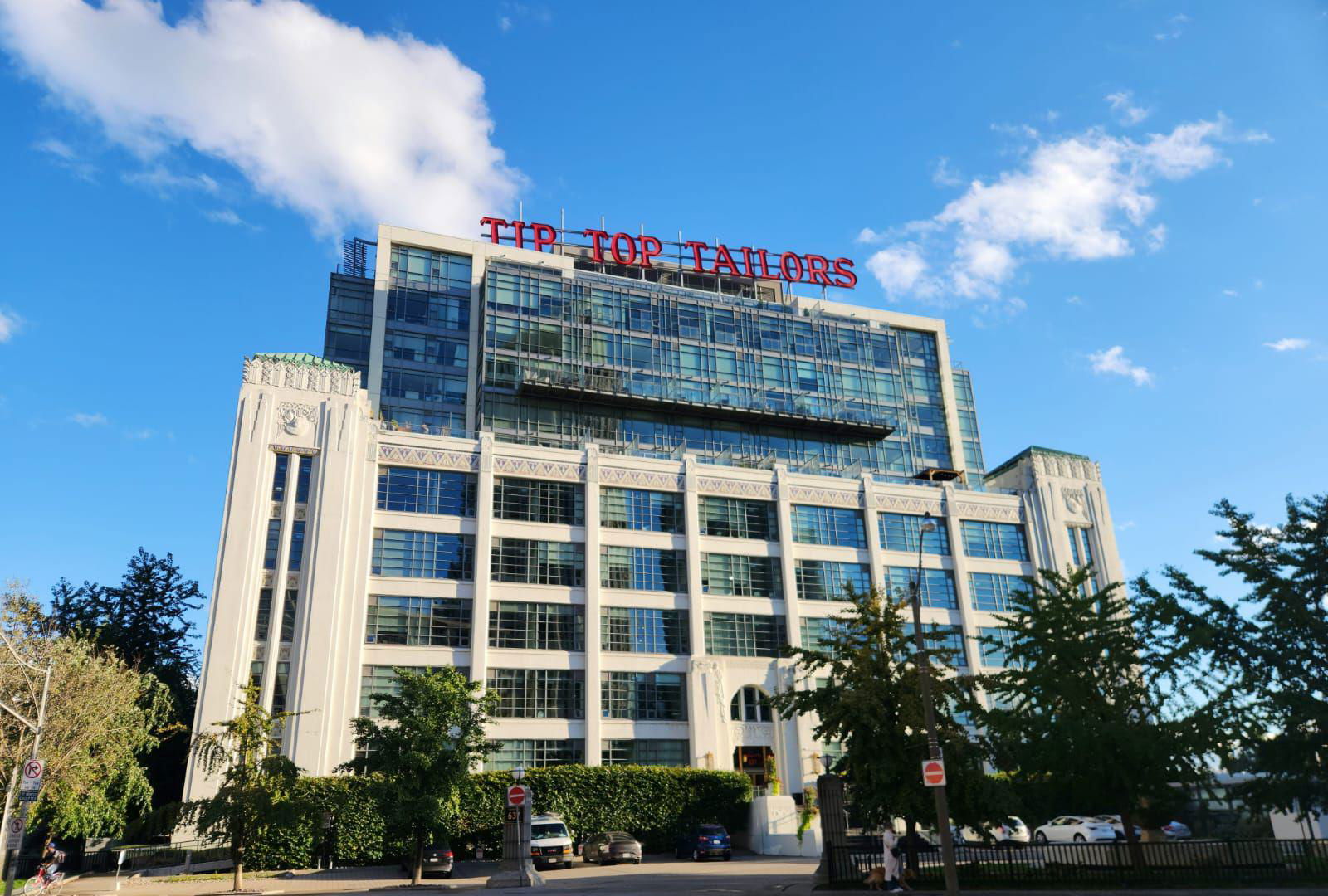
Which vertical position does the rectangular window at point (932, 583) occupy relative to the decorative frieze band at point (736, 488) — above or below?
below

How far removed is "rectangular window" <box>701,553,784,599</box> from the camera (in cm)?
6034

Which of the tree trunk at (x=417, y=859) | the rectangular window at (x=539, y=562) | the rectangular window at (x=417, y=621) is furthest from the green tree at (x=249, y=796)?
the rectangular window at (x=539, y=562)

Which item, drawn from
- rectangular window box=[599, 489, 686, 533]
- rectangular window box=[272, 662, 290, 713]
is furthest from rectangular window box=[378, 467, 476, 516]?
rectangular window box=[272, 662, 290, 713]

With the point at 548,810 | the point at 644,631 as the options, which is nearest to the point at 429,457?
the point at 644,631

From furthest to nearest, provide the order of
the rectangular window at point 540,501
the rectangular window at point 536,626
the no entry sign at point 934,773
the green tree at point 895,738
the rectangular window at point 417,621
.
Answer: the rectangular window at point 540,501, the rectangular window at point 536,626, the rectangular window at point 417,621, the green tree at point 895,738, the no entry sign at point 934,773

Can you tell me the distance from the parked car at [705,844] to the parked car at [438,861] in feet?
34.9

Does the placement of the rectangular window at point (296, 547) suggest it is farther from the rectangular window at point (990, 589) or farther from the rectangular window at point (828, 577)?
the rectangular window at point (990, 589)

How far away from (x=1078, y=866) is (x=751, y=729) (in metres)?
30.2

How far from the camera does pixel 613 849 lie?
4188 cm

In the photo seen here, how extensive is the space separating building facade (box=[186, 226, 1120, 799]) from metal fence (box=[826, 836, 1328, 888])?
35.8ft

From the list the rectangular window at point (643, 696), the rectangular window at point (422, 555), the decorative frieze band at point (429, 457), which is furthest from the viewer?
the decorative frieze band at point (429, 457)

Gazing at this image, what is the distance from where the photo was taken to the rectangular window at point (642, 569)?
5838 centimetres

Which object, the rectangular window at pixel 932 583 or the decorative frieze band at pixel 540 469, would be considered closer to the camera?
the decorative frieze band at pixel 540 469

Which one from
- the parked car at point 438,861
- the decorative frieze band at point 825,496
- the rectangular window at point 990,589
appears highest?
the decorative frieze band at point 825,496
